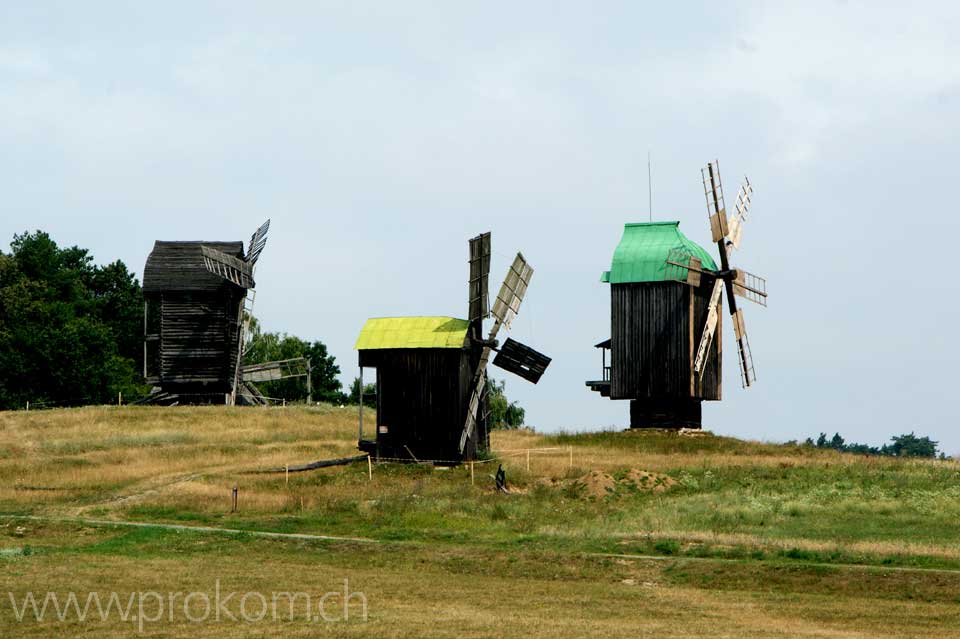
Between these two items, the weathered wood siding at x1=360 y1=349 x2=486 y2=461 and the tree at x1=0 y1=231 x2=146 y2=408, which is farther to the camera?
the tree at x1=0 y1=231 x2=146 y2=408

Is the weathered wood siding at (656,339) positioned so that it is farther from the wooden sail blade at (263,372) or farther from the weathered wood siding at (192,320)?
the weathered wood siding at (192,320)

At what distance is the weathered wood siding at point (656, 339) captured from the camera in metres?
63.5

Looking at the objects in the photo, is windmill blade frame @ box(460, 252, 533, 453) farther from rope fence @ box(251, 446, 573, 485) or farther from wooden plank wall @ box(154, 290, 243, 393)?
wooden plank wall @ box(154, 290, 243, 393)

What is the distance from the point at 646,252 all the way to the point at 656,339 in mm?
4187

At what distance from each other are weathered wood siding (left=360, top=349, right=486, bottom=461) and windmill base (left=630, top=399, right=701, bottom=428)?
43.4 feet

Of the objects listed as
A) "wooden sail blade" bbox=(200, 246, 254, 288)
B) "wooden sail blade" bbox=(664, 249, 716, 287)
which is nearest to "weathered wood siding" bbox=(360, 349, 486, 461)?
"wooden sail blade" bbox=(664, 249, 716, 287)

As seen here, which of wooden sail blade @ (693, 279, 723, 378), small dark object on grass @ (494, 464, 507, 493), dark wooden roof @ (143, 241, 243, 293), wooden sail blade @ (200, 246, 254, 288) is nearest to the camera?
small dark object on grass @ (494, 464, 507, 493)

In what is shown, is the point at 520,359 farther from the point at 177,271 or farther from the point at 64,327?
the point at 64,327

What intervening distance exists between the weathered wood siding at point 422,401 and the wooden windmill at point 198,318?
27063 mm

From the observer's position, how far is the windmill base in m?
64.6

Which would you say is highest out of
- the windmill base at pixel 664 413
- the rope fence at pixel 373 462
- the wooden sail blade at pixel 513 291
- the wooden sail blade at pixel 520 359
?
the wooden sail blade at pixel 513 291

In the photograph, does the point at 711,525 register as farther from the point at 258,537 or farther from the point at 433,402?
the point at 433,402

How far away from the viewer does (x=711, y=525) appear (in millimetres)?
38906

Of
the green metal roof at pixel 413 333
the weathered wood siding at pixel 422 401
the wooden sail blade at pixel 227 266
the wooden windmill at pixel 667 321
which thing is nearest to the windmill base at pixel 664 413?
the wooden windmill at pixel 667 321
